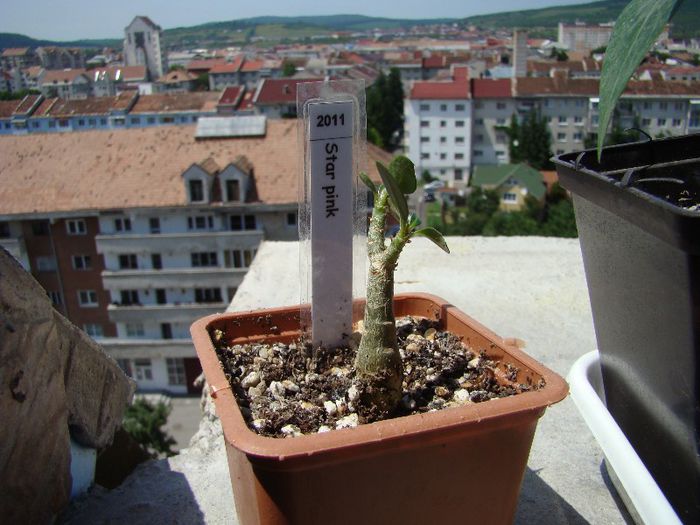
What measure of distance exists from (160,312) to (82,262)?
1.91m

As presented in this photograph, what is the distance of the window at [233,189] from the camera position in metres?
11.4

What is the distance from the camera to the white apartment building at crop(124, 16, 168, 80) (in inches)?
2395

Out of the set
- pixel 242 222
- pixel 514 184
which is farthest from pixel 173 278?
pixel 514 184

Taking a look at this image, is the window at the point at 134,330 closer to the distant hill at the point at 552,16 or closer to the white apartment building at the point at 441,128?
the white apartment building at the point at 441,128

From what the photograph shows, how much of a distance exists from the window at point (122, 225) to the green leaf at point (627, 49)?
40.8 ft

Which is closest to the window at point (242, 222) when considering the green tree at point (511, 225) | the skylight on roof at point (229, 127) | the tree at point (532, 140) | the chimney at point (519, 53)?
the skylight on roof at point (229, 127)

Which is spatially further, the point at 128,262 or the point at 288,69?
the point at 288,69

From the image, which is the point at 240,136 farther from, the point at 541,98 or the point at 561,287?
the point at 541,98

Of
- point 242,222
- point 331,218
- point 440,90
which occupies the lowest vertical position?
point 242,222

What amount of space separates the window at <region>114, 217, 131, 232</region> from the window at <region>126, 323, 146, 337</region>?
6.88 feet

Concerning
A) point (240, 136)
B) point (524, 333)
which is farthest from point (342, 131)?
point (240, 136)

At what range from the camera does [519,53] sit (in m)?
40.0

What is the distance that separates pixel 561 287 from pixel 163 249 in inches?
438

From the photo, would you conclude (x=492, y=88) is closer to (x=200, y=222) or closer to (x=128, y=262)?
(x=200, y=222)
